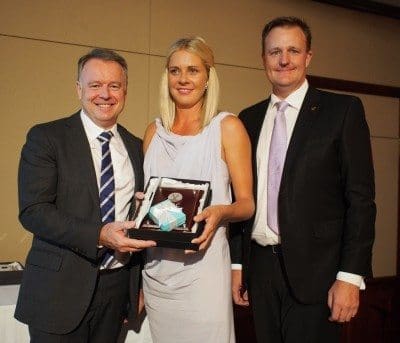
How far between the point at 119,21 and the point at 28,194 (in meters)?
1.77

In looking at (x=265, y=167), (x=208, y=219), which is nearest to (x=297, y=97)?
(x=265, y=167)

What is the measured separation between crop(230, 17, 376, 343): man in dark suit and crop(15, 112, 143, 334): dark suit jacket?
660mm

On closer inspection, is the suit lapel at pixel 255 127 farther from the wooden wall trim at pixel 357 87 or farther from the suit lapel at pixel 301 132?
the wooden wall trim at pixel 357 87

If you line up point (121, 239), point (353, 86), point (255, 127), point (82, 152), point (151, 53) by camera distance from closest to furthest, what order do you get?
point (121, 239) → point (82, 152) → point (255, 127) → point (151, 53) → point (353, 86)

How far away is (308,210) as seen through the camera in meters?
1.61

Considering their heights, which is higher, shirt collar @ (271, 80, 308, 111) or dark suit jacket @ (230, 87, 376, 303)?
shirt collar @ (271, 80, 308, 111)

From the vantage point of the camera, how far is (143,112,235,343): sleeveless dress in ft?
5.17

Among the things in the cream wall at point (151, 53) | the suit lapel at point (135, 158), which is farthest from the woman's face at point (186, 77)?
the cream wall at point (151, 53)

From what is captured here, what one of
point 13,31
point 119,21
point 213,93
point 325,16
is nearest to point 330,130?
point 213,93

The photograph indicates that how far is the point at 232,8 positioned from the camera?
130 inches

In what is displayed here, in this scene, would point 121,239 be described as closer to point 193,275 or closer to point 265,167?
point 193,275

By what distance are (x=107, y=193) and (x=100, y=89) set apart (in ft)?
1.31

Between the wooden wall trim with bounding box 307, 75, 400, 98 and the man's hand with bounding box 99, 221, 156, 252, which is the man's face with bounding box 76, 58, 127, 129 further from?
the wooden wall trim with bounding box 307, 75, 400, 98

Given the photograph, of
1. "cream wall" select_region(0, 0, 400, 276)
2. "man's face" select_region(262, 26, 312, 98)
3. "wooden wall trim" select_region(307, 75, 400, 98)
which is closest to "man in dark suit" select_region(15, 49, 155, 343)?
"man's face" select_region(262, 26, 312, 98)
